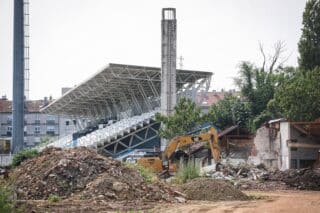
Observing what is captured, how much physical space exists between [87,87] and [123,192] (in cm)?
5383

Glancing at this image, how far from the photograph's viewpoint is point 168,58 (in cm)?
5997

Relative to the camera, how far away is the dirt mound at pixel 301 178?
30234 millimetres

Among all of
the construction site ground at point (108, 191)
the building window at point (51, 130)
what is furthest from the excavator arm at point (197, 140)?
the building window at point (51, 130)

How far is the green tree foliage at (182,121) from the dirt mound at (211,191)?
25.4 m

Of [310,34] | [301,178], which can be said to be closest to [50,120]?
[310,34]

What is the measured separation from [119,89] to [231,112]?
17.7 meters

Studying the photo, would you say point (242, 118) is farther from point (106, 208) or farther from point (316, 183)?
point (106, 208)

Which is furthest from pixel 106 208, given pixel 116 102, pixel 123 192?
pixel 116 102

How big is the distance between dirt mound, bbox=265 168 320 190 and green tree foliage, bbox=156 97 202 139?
1746 cm

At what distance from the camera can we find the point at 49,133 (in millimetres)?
132875

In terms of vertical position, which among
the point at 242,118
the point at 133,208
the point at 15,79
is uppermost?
the point at 15,79

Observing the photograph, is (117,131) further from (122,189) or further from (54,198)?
(54,198)

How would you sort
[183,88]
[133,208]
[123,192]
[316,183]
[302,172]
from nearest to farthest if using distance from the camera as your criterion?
1. [133,208]
2. [123,192]
3. [316,183]
4. [302,172]
5. [183,88]

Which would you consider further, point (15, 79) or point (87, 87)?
point (87, 87)
